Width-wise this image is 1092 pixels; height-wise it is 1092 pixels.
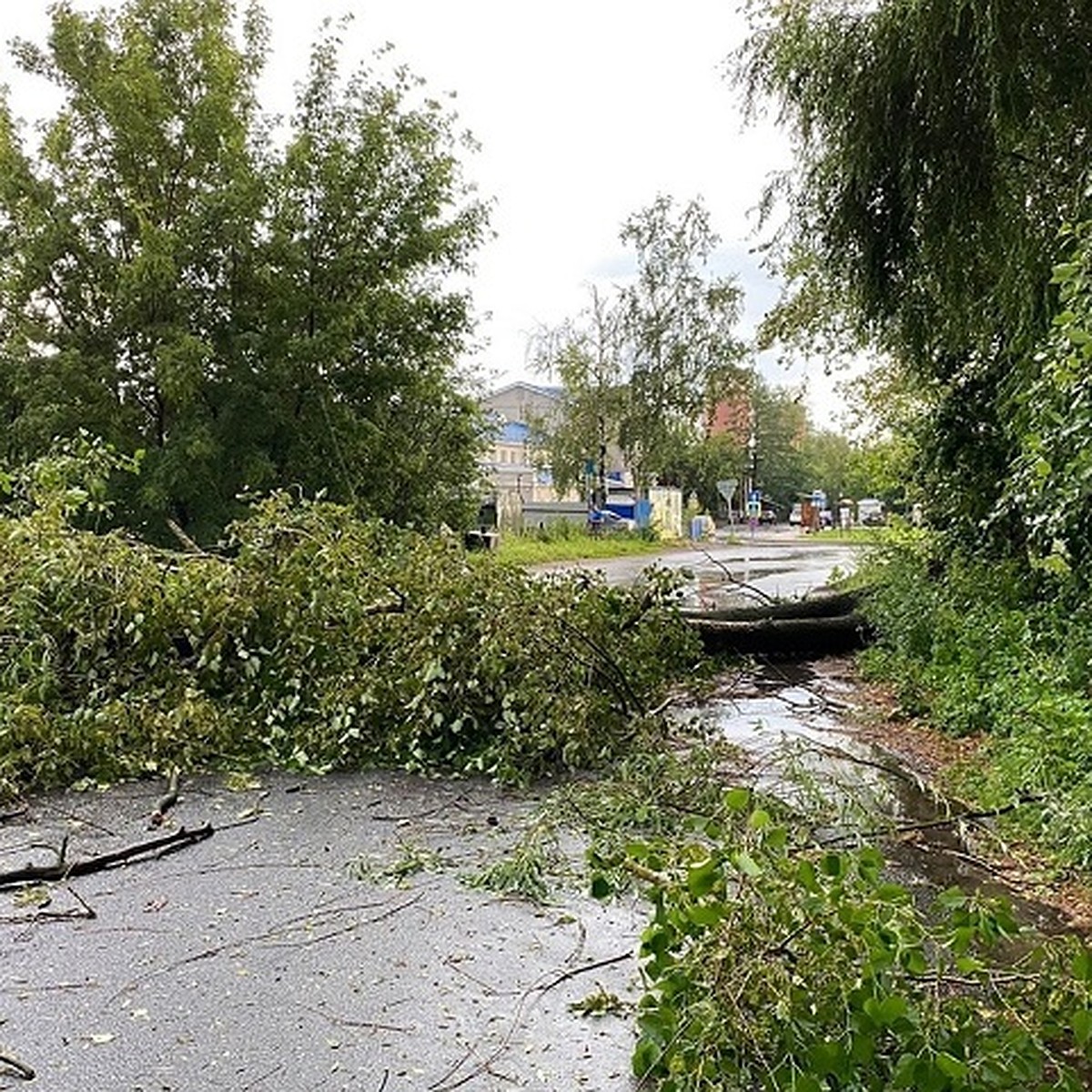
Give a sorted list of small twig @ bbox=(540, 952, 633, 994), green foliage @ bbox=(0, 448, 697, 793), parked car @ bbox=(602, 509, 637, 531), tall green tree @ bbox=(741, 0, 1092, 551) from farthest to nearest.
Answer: parked car @ bbox=(602, 509, 637, 531) < tall green tree @ bbox=(741, 0, 1092, 551) < green foliage @ bbox=(0, 448, 697, 793) < small twig @ bbox=(540, 952, 633, 994)

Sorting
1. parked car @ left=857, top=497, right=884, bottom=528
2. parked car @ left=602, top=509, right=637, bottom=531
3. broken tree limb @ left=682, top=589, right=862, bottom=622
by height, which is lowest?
broken tree limb @ left=682, top=589, right=862, bottom=622

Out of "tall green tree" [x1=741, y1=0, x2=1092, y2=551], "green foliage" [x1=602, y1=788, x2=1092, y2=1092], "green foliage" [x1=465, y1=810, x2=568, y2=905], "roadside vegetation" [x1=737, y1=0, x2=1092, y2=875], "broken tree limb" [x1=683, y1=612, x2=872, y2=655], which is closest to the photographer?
"green foliage" [x1=602, y1=788, x2=1092, y2=1092]

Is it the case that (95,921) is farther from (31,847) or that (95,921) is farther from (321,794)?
(321,794)

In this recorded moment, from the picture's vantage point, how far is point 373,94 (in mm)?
11406

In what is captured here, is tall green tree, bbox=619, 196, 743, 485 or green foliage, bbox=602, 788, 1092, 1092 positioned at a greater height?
tall green tree, bbox=619, 196, 743, 485

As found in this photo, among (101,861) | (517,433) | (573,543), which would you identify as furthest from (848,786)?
(517,433)

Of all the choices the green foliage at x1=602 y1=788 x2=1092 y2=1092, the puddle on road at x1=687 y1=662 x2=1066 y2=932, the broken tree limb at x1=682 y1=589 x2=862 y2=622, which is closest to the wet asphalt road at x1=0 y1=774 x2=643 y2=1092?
the green foliage at x1=602 y1=788 x2=1092 y2=1092

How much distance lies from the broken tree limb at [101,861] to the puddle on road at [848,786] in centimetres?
229

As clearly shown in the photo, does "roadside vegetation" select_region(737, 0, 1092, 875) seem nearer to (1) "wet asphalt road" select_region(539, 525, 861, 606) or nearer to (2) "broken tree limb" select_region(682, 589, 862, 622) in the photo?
(2) "broken tree limb" select_region(682, 589, 862, 622)

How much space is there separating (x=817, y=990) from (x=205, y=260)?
Answer: 10.4m

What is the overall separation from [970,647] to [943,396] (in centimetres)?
220

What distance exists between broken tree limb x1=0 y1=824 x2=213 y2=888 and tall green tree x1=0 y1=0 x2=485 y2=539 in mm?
6877

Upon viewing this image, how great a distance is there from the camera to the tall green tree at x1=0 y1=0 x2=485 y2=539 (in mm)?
10492

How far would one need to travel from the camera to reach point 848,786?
3.97 m
